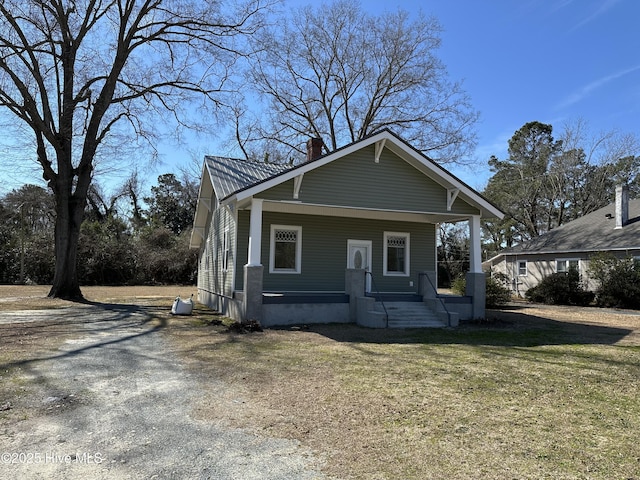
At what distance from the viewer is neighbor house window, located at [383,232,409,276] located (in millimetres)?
16469

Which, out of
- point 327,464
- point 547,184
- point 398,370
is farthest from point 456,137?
point 327,464

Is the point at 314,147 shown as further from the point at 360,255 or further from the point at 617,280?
the point at 617,280

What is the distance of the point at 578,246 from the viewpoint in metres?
24.8

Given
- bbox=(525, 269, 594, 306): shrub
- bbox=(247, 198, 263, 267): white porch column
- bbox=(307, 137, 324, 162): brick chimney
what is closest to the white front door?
bbox=(307, 137, 324, 162): brick chimney

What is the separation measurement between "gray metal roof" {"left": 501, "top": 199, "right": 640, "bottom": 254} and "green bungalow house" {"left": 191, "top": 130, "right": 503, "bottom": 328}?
1209 cm

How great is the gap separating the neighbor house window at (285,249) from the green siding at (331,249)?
0.15 metres

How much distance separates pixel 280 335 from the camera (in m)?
10.5

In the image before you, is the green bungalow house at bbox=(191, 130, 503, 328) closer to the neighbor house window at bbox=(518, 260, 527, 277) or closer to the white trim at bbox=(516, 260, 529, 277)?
the white trim at bbox=(516, 260, 529, 277)

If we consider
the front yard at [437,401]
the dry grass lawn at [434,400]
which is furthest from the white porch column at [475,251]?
the front yard at [437,401]

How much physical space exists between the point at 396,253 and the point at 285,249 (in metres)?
4.26

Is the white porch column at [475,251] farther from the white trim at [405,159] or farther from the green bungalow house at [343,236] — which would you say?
the white trim at [405,159]

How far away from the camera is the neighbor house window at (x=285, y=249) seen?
14789mm

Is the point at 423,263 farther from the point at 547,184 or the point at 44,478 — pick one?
the point at 547,184

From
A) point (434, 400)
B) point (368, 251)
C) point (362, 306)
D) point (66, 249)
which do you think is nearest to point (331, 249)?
point (368, 251)
